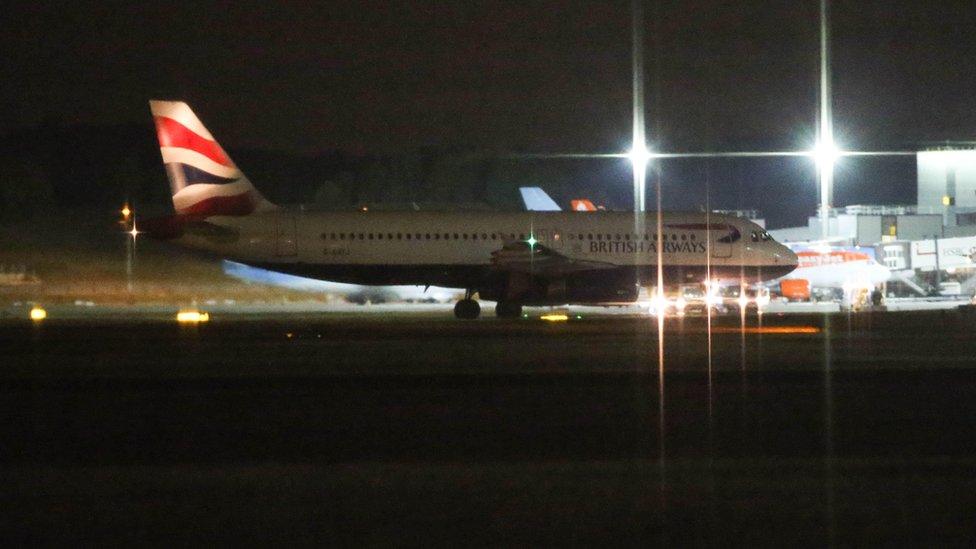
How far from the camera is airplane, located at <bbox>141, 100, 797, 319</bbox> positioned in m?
40.3

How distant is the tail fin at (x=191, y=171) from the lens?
41.2 m

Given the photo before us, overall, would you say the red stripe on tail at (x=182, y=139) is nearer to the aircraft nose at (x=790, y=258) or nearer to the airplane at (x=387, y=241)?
the airplane at (x=387, y=241)

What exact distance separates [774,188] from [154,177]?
304 ft

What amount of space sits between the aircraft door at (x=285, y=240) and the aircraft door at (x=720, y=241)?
1524cm

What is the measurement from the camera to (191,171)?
1626 inches

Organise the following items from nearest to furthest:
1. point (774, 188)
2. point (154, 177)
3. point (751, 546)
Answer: point (751, 546)
point (154, 177)
point (774, 188)

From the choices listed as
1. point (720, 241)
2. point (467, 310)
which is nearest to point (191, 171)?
point (467, 310)

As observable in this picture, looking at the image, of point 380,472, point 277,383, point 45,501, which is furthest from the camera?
point 277,383

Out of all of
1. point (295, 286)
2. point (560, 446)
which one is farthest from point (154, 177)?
point (560, 446)

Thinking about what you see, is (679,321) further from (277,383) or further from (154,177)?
(154,177)

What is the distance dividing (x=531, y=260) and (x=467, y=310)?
275 cm

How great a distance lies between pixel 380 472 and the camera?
1233 cm

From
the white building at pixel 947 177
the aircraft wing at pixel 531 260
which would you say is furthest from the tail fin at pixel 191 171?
the white building at pixel 947 177

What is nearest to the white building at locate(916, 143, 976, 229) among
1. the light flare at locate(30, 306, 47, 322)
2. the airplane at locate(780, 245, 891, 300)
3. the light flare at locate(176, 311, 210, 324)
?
the airplane at locate(780, 245, 891, 300)
